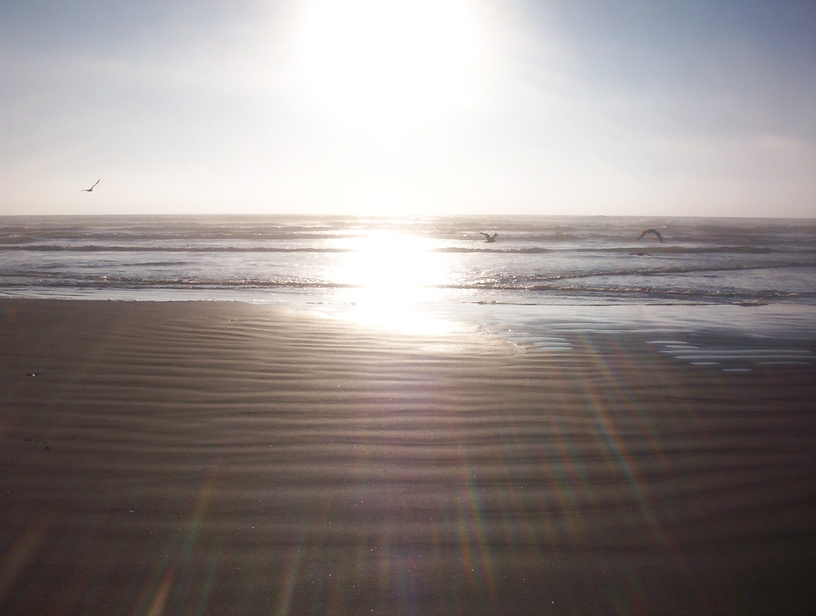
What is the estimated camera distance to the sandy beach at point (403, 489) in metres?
2.70

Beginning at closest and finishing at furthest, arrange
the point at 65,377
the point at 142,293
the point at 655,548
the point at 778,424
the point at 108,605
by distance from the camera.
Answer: the point at 108,605, the point at 655,548, the point at 778,424, the point at 65,377, the point at 142,293

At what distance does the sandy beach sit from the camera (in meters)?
2.70

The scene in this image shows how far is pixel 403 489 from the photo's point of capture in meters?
3.58

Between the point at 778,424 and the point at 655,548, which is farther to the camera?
the point at 778,424

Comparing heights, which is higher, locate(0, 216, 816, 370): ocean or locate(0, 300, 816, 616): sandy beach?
locate(0, 300, 816, 616): sandy beach

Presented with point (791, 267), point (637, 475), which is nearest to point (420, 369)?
point (637, 475)

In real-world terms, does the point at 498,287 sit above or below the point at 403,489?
below

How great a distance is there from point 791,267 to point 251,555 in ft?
73.2

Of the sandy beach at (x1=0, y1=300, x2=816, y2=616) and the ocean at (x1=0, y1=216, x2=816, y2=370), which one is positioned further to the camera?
the ocean at (x1=0, y1=216, x2=816, y2=370)

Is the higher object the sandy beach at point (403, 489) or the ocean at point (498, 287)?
the sandy beach at point (403, 489)

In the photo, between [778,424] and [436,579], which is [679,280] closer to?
[778,424]

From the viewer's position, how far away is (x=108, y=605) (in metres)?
2.57

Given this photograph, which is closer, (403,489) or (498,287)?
(403,489)

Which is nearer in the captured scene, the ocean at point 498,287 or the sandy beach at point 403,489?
the sandy beach at point 403,489
